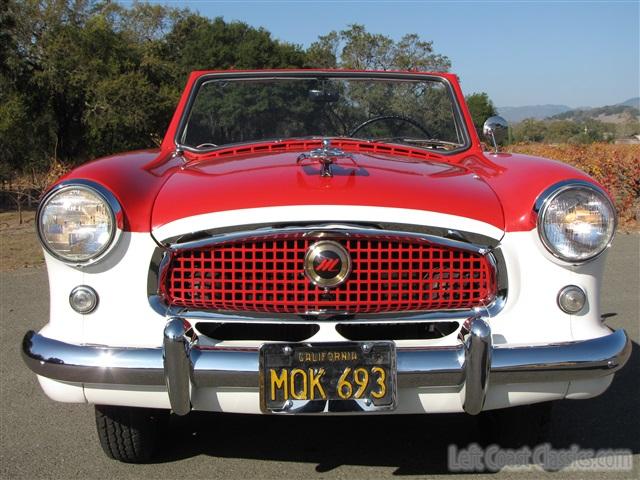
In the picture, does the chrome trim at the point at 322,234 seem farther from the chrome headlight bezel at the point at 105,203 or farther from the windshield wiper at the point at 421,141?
the windshield wiper at the point at 421,141

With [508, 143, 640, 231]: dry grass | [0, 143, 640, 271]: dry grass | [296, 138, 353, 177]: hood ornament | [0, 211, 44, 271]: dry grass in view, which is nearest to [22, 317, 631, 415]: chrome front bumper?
[296, 138, 353, 177]: hood ornament

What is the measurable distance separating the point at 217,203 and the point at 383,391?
2.59 ft

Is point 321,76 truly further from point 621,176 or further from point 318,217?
point 621,176

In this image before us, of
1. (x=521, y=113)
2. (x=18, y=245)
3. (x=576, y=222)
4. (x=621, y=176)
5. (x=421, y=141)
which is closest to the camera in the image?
(x=576, y=222)

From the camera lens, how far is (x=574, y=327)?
93.2 inches

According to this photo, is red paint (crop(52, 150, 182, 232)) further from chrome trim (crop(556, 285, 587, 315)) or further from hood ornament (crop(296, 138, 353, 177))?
chrome trim (crop(556, 285, 587, 315))

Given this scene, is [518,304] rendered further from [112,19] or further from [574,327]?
[112,19]

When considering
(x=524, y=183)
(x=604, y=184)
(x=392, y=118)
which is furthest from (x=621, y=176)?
(x=524, y=183)

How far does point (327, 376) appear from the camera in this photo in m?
2.15

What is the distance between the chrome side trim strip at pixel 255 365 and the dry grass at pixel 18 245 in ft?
17.1

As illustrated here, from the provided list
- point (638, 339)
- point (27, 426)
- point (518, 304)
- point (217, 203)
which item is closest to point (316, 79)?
point (217, 203)

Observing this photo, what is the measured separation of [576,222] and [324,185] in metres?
0.84

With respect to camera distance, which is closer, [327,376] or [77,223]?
[327,376]

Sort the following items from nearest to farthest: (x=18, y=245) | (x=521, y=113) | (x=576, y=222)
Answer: (x=576, y=222) → (x=18, y=245) → (x=521, y=113)
